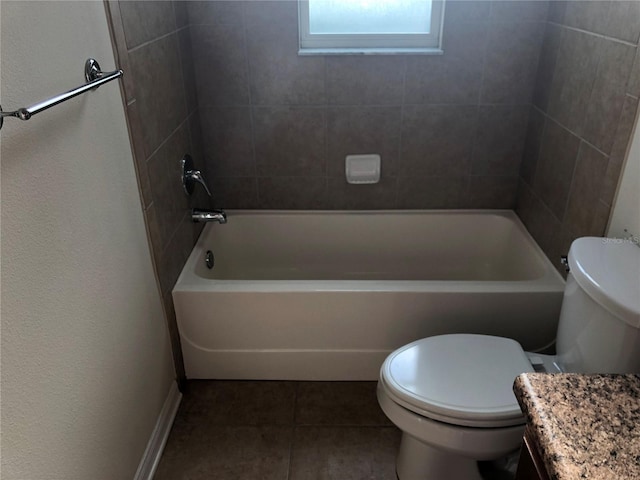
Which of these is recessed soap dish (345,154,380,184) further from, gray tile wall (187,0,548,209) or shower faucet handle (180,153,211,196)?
shower faucet handle (180,153,211,196)

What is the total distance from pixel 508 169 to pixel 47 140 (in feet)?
6.45

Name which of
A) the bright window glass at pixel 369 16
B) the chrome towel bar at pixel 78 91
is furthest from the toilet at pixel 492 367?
the bright window glass at pixel 369 16

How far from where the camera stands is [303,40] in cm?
224

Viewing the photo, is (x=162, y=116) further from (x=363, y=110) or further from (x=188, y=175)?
(x=363, y=110)

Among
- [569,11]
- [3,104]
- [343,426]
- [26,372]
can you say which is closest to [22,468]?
[26,372]

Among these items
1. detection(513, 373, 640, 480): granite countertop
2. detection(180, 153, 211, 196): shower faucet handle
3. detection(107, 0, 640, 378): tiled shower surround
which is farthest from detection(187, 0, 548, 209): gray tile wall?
detection(513, 373, 640, 480): granite countertop

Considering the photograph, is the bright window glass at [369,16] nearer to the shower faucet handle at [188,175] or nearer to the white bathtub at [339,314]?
the shower faucet handle at [188,175]

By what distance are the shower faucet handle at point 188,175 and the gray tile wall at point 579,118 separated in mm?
1381

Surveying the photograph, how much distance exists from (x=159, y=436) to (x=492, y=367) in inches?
45.2

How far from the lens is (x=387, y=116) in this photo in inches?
91.0

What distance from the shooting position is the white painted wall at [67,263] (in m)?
1.00

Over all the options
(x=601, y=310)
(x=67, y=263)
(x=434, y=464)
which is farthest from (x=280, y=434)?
(x=601, y=310)

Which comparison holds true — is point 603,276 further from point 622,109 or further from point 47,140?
point 47,140

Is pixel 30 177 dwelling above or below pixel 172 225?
above
